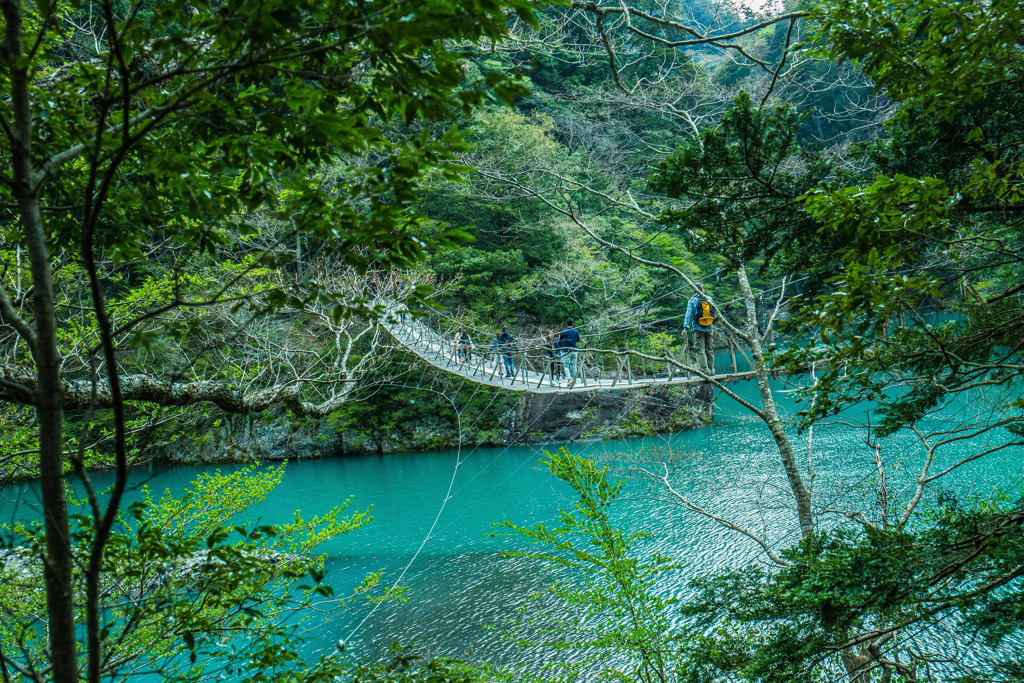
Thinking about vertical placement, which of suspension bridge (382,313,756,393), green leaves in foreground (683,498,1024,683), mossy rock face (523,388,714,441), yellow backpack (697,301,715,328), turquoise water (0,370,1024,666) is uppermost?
yellow backpack (697,301,715,328)

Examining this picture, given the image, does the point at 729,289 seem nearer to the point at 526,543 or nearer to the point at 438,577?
the point at 526,543

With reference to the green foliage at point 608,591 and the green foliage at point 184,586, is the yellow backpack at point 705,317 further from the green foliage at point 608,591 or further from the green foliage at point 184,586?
the green foliage at point 184,586

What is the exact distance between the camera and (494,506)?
25.6 ft

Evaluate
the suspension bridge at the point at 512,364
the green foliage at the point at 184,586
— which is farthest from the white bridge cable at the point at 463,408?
the green foliage at the point at 184,586

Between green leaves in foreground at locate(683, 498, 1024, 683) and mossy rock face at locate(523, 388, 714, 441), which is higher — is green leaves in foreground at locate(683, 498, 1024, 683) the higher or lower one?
the lower one

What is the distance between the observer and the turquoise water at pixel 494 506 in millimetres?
4891

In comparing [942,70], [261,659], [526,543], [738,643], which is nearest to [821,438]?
[526,543]

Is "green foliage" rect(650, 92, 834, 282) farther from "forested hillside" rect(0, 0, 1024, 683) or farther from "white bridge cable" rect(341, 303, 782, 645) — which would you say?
"white bridge cable" rect(341, 303, 782, 645)

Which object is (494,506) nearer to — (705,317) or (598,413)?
(598,413)

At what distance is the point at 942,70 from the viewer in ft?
6.19

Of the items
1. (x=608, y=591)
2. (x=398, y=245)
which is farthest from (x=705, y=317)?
(x=398, y=245)

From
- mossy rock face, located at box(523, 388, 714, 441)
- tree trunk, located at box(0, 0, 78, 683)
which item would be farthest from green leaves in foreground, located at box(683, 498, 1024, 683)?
mossy rock face, located at box(523, 388, 714, 441)

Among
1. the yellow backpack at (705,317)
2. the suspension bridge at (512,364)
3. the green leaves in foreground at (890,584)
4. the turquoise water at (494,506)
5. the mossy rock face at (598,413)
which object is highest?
the yellow backpack at (705,317)

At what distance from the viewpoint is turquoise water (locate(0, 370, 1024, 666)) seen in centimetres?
489
